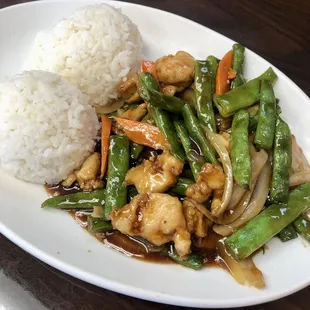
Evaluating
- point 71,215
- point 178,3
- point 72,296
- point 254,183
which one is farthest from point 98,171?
point 178,3

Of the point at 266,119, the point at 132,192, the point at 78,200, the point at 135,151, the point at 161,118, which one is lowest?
the point at 78,200

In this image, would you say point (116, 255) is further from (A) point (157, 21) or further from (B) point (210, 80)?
(A) point (157, 21)

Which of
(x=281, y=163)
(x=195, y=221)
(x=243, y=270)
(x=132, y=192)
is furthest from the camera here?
(x=132, y=192)

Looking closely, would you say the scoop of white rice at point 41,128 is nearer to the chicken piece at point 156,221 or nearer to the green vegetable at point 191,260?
the chicken piece at point 156,221

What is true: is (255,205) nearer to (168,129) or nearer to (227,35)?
(168,129)

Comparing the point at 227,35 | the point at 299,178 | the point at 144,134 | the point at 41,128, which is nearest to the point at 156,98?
the point at 144,134

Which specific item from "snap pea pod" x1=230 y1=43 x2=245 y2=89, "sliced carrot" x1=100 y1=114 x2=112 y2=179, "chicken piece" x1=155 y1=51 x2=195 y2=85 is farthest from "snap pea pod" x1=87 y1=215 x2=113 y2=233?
"snap pea pod" x1=230 y1=43 x2=245 y2=89

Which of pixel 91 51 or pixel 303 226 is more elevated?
pixel 91 51

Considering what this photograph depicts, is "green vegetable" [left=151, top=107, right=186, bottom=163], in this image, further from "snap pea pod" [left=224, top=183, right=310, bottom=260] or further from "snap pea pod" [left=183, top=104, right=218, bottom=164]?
"snap pea pod" [left=224, top=183, right=310, bottom=260]
